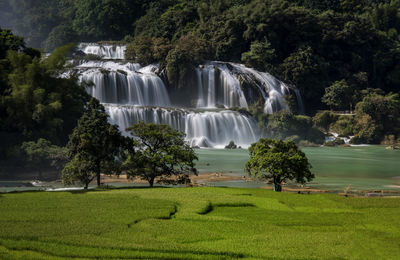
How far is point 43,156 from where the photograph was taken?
40.6 m

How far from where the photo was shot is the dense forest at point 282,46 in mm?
73312

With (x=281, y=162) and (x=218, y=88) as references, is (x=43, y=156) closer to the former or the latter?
(x=281, y=162)

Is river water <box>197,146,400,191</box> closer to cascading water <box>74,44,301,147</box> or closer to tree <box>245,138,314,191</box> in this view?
tree <box>245,138,314,191</box>

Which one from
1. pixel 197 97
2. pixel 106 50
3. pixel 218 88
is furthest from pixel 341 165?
pixel 106 50

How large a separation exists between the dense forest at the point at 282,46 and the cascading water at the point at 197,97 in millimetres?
3244

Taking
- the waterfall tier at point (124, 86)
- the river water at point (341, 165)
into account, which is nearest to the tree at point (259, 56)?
the waterfall tier at point (124, 86)

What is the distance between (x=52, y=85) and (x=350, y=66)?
61.2 meters

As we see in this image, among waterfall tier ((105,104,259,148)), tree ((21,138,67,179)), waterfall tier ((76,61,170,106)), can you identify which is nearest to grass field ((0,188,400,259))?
tree ((21,138,67,179))

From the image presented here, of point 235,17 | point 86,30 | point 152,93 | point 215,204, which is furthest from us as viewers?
Answer: point 86,30

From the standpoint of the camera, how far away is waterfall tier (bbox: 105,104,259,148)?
6275 cm

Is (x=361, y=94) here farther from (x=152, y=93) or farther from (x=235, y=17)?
(x=152, y=93)

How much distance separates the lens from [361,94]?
84.6 m

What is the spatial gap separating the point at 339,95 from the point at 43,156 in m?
53.8

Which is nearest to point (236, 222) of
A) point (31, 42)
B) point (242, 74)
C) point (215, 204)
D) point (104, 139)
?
point (215, 204)
